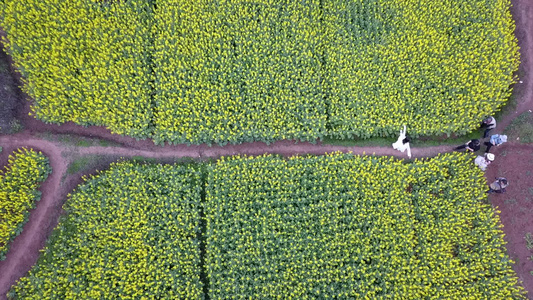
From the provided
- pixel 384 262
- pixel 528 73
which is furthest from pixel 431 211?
pixel 528 73

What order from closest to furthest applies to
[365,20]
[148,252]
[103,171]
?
1. [148,252]
2. [103,171]
3. [365,20]

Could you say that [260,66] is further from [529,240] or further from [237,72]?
[529,240]

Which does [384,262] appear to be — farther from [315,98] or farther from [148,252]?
[148,252]

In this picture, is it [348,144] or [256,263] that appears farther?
[348,144]

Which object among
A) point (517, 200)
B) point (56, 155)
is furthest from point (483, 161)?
point (56, 155)

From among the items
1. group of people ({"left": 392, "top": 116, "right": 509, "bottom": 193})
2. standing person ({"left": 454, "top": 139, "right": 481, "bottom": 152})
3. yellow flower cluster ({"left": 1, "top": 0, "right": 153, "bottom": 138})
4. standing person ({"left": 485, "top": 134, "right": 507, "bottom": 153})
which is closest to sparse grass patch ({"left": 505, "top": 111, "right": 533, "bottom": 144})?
group of people ({"left": 392, "top": 116, "right": 509, "bottom": 193})

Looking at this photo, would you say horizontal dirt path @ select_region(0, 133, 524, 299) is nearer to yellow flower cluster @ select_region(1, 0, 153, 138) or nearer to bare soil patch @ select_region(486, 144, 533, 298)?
bare soil patch @ select_region(486, 144, 533, 298)

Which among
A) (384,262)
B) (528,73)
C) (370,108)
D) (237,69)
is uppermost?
(237,69)
